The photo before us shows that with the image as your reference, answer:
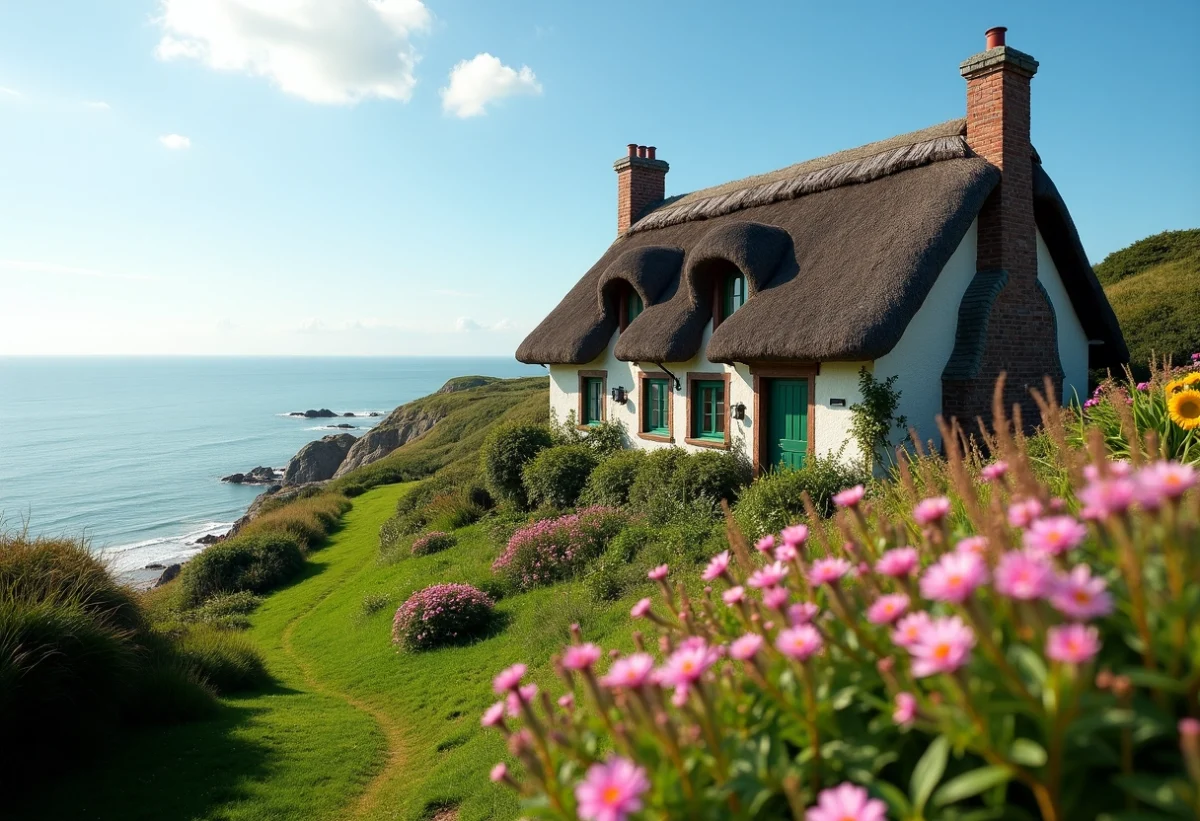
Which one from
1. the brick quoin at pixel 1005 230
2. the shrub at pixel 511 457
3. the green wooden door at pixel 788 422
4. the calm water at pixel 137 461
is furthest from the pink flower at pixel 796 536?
the shrub at pixel 511 457

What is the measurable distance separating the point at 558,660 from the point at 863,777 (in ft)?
2.98

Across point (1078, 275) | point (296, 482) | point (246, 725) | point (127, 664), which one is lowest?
point (296, 482)

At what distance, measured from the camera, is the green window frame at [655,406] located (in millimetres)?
17000

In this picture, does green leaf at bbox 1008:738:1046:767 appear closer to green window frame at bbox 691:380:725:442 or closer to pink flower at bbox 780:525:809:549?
pink flower at bbox 780:525:809:549

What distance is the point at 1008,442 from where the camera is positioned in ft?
7.30

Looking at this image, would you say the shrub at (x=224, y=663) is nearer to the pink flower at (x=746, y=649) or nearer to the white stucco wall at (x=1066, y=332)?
the pink flower at (x=746, y=649)

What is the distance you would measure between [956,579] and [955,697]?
28cm

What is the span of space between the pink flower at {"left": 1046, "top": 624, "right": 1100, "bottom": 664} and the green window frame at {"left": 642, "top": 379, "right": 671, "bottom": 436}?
15397 mm

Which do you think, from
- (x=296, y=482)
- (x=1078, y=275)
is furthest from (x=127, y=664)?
(x=296, y=482)

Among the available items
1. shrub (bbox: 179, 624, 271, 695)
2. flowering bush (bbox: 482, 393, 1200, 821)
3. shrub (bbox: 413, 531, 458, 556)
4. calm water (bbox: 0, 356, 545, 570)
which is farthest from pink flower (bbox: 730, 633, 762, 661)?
shrub (bbox: 413, 531, 458, 556)

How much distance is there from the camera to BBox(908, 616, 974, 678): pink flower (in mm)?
1390

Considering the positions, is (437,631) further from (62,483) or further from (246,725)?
(62,483)

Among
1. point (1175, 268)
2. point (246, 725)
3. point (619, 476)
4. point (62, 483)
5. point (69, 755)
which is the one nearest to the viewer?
point (69, 755)

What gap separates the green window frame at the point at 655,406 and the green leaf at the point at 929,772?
49.9 ft
